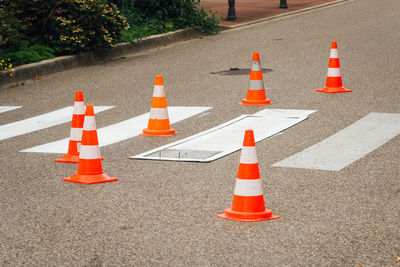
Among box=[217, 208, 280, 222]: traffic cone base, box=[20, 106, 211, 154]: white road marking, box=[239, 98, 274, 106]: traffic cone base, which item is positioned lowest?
box=[20, 106, 211, 154]: white road marking

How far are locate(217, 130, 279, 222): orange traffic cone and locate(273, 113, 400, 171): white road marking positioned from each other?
1.59 meters

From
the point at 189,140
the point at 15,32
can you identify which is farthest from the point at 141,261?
the point at 15,32

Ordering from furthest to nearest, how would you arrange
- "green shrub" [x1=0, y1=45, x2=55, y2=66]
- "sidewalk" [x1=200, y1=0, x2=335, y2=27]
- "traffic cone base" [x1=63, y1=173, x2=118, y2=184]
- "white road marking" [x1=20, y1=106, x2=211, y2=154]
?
"sidewalk" [x1=200, y1=0, x2=335, y2=27] < "green shrub" [x1=0, y1=45, x2=55, y2=66] < "white road marking" [x1=20, y1=106, x2=211, y2=154] < "traffic cone base" [x1=63, y1=173, x2=118, y2=184]

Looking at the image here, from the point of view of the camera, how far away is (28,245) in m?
5.04

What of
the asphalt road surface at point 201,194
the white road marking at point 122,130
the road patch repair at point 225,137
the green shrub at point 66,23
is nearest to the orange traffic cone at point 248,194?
the asphalt road surface at point 201,194

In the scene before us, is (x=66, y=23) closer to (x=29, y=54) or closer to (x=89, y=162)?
(x=29, y=54)

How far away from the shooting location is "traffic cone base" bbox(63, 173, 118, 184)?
676cm

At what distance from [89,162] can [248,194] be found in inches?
76.6

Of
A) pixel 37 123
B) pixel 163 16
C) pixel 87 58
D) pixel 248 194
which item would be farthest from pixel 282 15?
pixel 248 194

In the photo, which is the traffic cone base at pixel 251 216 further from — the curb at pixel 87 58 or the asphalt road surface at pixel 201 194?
the curb at pixel 87 58

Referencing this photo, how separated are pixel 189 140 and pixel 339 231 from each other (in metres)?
3.59

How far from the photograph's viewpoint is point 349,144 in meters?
7.89

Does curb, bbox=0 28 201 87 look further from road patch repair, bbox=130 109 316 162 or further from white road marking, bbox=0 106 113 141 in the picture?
road patch repair, bbox=130 109 316 162

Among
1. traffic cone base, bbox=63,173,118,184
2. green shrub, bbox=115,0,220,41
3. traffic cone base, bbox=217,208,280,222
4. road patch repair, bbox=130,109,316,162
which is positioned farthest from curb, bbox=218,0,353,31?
traffic cone base, bbox=217,208,280,222
